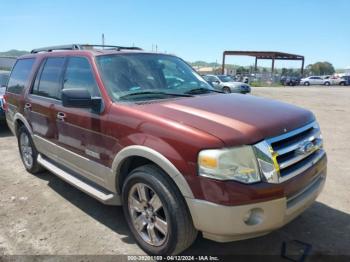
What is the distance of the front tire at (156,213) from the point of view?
3.00m

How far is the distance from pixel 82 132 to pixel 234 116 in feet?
6.01

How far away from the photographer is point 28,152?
19.1 feet

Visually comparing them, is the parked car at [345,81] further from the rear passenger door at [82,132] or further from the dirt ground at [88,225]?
the rear passenger door at [82,132]

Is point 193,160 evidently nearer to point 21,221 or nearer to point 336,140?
point 21,221

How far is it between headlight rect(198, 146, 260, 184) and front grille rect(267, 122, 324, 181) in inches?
10.2

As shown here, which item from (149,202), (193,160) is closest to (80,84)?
(149,202)

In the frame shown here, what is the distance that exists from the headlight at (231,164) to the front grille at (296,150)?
259mm

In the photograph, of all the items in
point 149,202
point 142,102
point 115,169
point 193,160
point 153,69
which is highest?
point 153,69

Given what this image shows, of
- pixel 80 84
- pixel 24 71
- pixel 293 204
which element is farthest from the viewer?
pixel 24 71

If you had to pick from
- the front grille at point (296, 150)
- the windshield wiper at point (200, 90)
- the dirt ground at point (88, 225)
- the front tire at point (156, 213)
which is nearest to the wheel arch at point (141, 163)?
the front tire at point (156, 213)

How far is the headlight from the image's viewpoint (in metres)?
2.71

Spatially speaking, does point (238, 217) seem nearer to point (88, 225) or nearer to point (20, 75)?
point (88, 225)

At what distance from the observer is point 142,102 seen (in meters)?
3.59

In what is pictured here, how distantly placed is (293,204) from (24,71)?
15.5 feet
